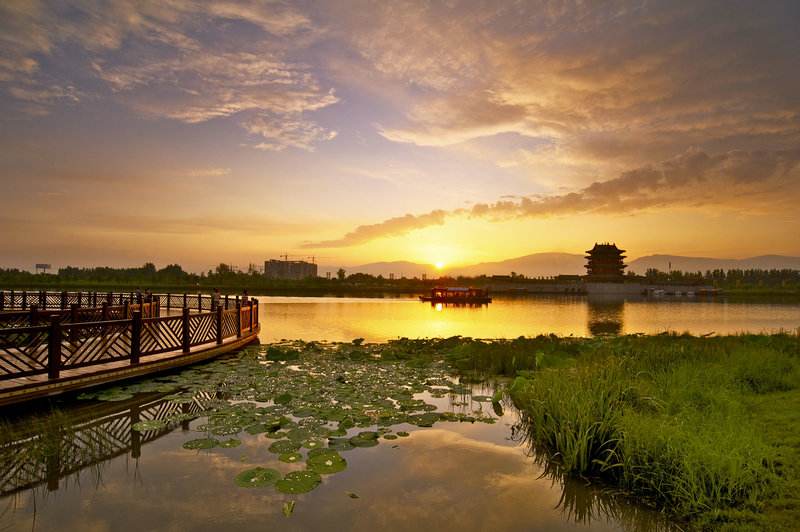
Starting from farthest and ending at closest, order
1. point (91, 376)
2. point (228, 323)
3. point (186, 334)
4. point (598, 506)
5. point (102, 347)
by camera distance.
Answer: point (228, 323) → point (186, 334) → point (102, 347) → point (91, 376) → point (598, 506)

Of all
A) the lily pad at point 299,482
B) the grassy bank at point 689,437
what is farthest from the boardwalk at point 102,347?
the grassy bank at point 689,437

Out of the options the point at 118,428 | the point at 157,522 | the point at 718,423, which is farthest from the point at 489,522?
the point at 118,428

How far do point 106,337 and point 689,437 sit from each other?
1547 centimetres

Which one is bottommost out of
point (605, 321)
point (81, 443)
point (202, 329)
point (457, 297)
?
point (605, 321)

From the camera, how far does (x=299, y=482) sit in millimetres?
5523

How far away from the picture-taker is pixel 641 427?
6.09 meters

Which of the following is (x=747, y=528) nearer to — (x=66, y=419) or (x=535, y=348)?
(x=66, y=419)

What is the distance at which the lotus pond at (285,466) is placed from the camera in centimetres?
495

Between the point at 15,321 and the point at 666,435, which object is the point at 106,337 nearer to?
the point at 15,321

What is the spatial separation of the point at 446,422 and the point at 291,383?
4.18 meters

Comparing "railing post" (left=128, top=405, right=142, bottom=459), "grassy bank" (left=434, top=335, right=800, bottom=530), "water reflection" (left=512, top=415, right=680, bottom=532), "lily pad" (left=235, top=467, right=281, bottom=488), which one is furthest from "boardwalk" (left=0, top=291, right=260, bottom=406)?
"water reflection" (left=512, top=415, right=680, bottom=532)

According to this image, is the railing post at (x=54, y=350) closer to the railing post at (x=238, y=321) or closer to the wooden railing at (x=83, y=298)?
the railing post at (x=238, y=321)

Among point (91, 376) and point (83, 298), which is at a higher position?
point (83, 298)

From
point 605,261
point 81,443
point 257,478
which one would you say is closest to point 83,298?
point 81,443
